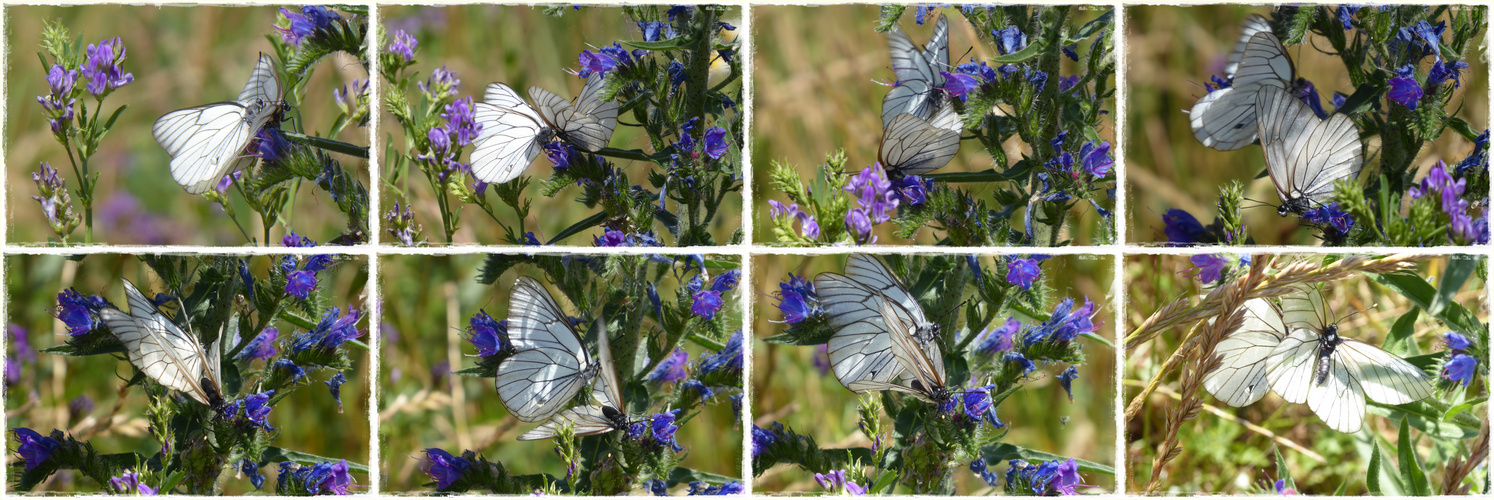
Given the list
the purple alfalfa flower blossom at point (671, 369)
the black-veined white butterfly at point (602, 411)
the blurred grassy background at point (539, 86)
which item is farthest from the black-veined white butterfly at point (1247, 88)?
the black-veined white butterfly at point (602, 411)

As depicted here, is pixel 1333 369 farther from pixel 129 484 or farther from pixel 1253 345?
pixel 129 484

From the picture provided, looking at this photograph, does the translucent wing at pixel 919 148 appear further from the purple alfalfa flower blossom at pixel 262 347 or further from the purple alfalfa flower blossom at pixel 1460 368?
the purple alfalfa flower blossom at pixel 262 347

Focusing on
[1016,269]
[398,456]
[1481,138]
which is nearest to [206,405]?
[398,456]

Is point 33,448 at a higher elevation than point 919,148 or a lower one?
lower

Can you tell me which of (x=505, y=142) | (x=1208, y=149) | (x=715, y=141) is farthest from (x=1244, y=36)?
(x=505, y=142)

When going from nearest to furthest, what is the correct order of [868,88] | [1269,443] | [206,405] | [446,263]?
[206,405] < [446,263] < [1269,443] < [868,88]

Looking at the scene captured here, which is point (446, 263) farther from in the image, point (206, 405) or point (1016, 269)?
point (1016, 269)
